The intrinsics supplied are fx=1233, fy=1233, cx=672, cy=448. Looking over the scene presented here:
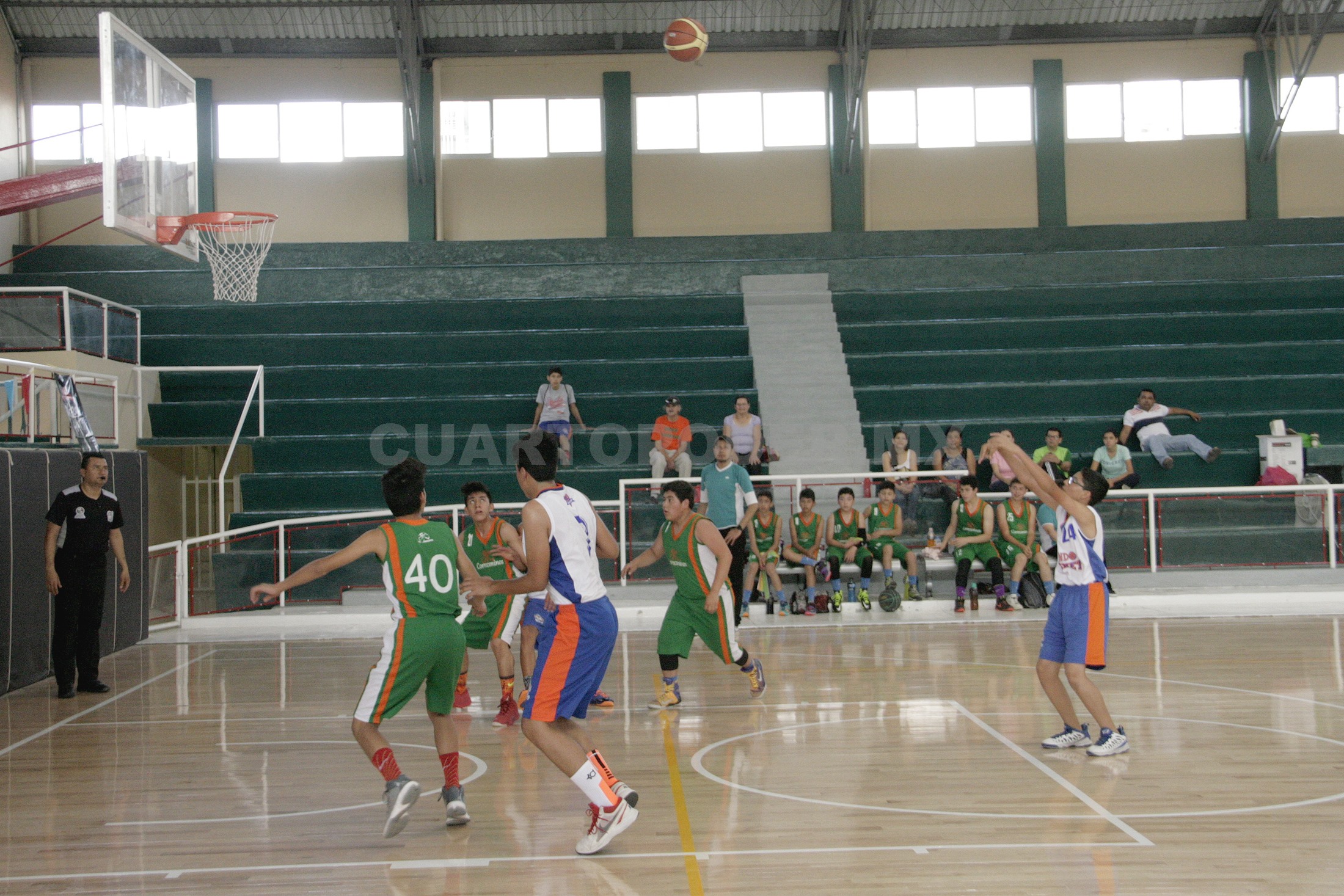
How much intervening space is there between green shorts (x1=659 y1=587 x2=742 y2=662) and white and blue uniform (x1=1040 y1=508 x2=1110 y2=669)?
6.73 feet

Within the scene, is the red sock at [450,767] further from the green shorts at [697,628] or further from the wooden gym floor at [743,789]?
the green shorts at [697,628]

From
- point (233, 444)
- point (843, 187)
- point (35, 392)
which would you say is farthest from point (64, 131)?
point (843, 187)

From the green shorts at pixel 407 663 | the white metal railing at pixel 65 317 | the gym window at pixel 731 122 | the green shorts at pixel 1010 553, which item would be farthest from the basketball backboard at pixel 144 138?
the gym window at pixel 731 122

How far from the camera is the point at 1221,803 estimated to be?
5.29 meters

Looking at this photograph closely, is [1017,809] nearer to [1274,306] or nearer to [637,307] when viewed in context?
[637,307]

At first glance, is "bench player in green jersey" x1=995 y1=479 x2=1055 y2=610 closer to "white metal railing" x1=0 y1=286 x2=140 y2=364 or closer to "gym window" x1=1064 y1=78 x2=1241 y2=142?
"white metal railing" x1=0 y1=286 x2=140 y2=364

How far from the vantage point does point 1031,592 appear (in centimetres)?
1202

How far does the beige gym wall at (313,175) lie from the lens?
20016 millimetres

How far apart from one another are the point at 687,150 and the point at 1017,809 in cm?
1645

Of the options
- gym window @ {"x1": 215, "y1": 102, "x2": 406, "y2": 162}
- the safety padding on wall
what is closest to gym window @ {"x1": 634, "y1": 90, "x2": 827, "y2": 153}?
gym window @ {"x1": 215, "y1": 102, "x2": 406, "y2": 162}

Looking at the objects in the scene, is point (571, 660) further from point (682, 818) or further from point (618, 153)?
point (618, 153)

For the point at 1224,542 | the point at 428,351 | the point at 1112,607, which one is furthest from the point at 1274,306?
the point at 428,351

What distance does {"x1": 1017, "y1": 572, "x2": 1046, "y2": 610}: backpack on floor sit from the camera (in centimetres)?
1200

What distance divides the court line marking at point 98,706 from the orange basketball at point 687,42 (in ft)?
31.5
